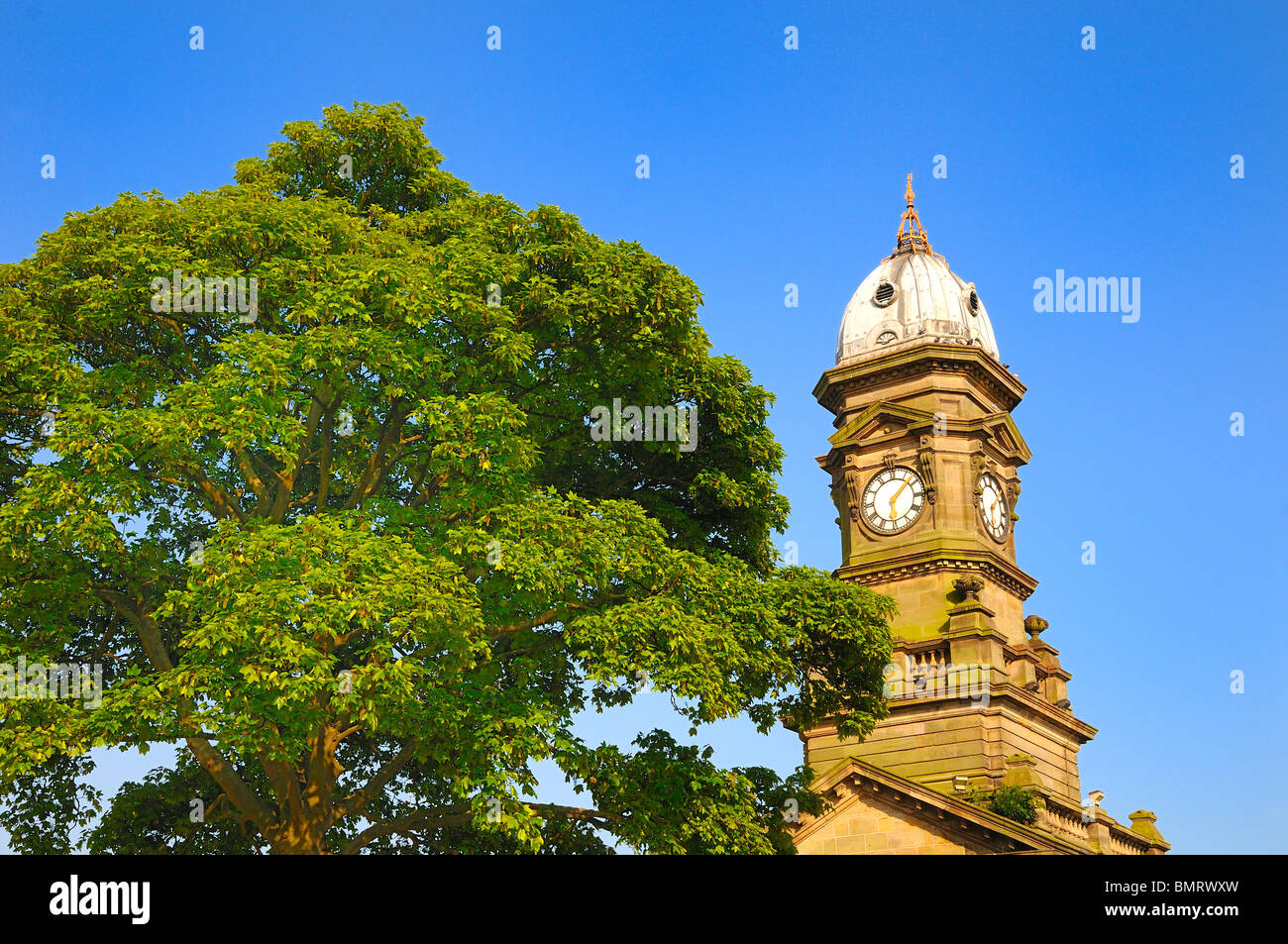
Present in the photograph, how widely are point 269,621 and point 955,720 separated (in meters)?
28.9

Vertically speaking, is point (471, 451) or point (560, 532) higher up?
point (471, 451)

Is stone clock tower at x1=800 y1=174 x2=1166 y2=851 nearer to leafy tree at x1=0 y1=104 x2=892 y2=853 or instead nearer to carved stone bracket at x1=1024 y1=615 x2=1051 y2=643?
carved stone bracket at x1=1024 y1=615 x2=1051 y2=643

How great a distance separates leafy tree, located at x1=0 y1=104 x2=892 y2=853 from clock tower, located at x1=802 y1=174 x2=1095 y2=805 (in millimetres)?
18187

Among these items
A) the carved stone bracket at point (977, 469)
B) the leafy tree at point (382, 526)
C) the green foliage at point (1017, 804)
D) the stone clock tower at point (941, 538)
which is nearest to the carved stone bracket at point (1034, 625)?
the stone clock tower at point (941, 538)

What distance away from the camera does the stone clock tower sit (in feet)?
142

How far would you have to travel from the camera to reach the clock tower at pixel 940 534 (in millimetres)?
43344

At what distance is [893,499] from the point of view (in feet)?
157

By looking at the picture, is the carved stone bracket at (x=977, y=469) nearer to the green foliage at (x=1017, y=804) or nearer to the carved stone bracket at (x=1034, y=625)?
the carved stone bracket at (x=1034, y=625)

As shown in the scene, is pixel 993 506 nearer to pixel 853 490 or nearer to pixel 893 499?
pixel 893 499

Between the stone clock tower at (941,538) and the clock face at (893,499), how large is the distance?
0.05 metres

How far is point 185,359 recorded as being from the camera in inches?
940

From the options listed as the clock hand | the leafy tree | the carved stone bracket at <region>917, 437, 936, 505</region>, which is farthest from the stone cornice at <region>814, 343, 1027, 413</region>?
the leafy tree
